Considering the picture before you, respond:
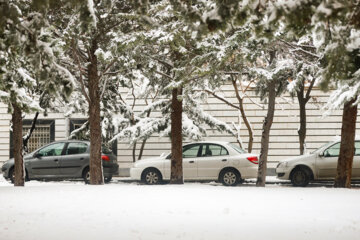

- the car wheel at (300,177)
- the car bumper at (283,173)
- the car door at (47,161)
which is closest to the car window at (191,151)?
the car bumper at (283,173)

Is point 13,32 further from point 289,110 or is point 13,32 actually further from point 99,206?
point 289,110

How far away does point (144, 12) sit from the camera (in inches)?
240

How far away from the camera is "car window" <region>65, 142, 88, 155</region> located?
1758 cm

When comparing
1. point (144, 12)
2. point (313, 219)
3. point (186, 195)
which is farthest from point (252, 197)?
point (144, 12)

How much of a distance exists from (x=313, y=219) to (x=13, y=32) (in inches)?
181

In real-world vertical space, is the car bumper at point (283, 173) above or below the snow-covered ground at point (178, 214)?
above

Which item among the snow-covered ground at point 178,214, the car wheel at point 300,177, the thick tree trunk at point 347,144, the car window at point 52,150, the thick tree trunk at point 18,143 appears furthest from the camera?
the car window at point 52,150

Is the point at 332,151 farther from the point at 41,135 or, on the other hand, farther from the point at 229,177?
the point at 41,135

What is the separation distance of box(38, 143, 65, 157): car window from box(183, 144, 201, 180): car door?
14.5 ft

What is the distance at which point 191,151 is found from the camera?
16562mm

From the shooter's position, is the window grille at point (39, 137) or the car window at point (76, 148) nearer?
the car window at point (76, 148)

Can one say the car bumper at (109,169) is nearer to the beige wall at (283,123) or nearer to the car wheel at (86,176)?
the car wheel at (86,176)

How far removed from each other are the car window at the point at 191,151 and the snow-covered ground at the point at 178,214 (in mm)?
5438

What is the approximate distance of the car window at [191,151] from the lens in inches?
648
